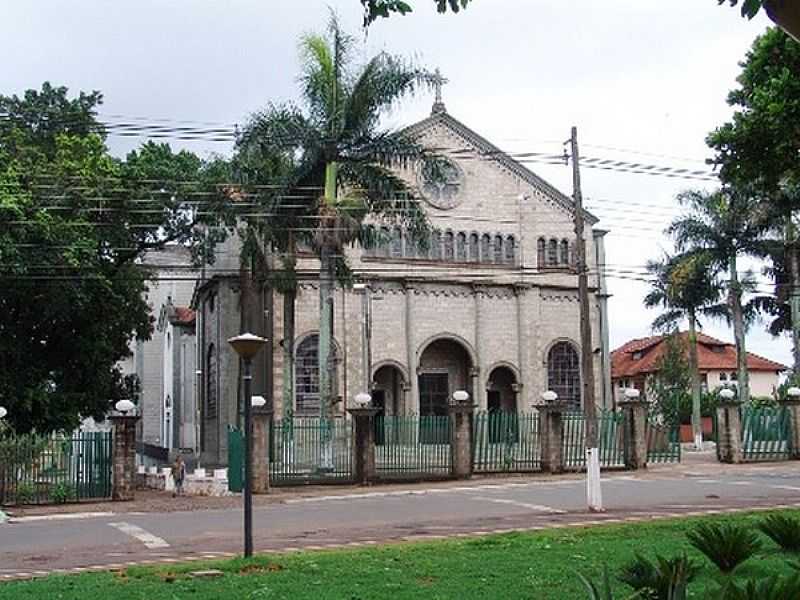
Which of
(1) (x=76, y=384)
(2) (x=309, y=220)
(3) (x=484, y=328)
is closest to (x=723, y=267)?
(3) (x=484, y=328)

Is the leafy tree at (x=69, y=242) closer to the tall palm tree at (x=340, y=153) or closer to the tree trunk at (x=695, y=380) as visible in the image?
the tall palm tree at (x=340, y=153)

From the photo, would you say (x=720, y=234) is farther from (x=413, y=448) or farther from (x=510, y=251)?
(x=413, y=448)

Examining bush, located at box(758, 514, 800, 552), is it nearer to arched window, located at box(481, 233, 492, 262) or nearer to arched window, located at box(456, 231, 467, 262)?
arched window, located at box(456, 231, 467, 262)

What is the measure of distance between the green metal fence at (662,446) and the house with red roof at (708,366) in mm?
24436

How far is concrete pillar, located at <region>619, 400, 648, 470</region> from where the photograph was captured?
3259cm

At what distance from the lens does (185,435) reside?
178ft

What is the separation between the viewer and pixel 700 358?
63.6 meters

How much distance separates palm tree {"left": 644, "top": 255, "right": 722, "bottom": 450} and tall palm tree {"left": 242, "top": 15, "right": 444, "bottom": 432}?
15596mm

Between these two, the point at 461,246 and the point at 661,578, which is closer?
the point at 661,578

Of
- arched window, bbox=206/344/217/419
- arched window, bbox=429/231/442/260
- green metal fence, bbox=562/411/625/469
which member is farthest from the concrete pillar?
arched window, bbox=206/344/217/419

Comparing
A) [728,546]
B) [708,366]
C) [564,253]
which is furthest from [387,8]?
[708,366]

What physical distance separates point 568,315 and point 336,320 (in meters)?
11.3

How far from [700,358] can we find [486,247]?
2491 centimetres

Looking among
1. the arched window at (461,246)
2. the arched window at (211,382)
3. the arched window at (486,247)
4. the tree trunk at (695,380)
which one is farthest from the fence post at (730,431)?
the arched window at (211,382)
